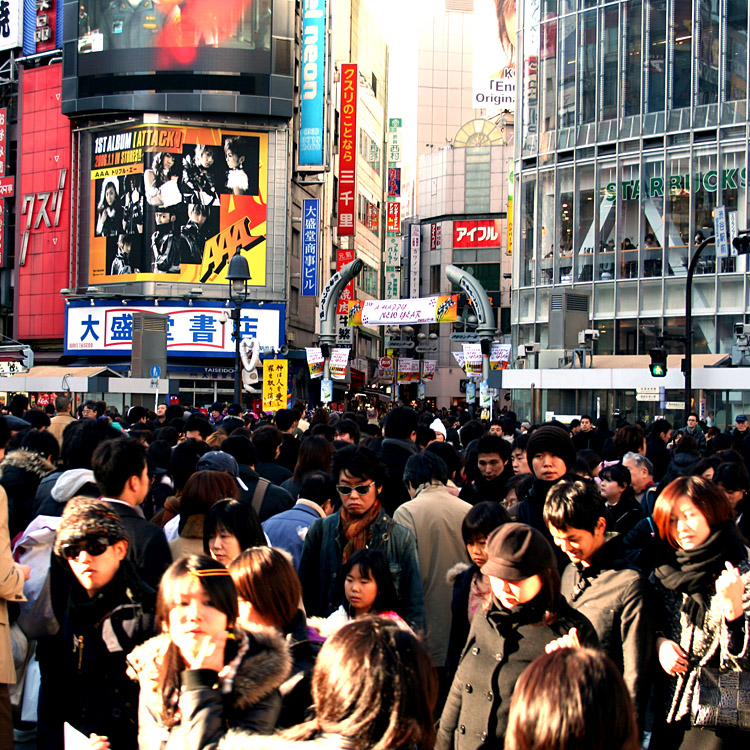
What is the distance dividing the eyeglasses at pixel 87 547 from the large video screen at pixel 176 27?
154 ft

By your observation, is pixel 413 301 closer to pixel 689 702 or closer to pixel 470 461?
pixel 470 461

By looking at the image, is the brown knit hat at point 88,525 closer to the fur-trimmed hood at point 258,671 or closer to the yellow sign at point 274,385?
the fur-trimmed hood at point 258,671

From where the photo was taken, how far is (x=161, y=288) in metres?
47.2

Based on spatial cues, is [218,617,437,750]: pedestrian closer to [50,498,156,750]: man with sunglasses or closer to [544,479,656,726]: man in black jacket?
[50,498,156,750]: man with sunglasses

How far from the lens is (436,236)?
78812 millimetres

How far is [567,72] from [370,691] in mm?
40851

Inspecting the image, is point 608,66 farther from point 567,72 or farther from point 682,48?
point 682,48

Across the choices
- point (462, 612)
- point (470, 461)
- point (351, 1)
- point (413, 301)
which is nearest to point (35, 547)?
point (462, 612)

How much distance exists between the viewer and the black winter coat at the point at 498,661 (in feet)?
11.9

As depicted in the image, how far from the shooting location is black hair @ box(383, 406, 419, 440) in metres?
8.21

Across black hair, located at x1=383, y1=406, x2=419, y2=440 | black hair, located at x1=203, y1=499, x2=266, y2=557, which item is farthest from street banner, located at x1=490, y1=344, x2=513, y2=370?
black hair, located at x1=203, y1=499, x2=266, y2=557

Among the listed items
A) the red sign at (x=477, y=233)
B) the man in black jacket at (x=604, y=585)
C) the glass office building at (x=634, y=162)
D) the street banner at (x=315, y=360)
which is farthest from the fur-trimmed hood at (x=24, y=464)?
the red sign at (x=477, y=233)

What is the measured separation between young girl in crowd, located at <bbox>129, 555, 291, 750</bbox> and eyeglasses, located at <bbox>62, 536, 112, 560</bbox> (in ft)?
2.14

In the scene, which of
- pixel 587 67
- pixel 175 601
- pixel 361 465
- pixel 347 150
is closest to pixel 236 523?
pixel 361 465
